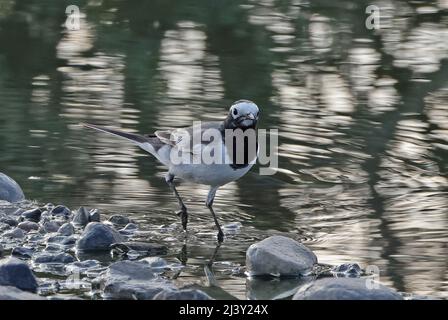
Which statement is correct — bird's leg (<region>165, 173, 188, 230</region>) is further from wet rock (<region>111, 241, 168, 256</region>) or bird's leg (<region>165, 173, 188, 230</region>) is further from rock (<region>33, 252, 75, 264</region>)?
rock (<region>33, 252, 75, 264</region>)

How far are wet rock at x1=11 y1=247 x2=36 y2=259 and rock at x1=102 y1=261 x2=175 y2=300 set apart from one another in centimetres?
79

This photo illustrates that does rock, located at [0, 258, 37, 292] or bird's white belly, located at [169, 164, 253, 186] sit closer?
rock, located at [0, 258, 37, 292]

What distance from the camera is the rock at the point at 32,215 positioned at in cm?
888

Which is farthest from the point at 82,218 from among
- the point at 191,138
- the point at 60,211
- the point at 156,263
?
the point at 156,263

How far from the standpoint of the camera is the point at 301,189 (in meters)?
9.78

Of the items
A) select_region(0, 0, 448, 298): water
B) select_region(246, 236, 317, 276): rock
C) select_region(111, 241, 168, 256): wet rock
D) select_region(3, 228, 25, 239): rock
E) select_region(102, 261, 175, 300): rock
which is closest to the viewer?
select_region(102, 261, 175, 300): rock

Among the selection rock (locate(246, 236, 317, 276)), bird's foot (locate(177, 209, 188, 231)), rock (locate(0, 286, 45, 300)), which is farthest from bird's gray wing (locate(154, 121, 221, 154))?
rock (locate(0, 286, 45, 300))

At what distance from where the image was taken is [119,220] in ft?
29.0

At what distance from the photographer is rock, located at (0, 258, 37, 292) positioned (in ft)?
23.2

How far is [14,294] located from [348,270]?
2399 millimetres

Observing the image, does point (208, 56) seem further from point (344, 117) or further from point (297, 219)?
point (297, 219)

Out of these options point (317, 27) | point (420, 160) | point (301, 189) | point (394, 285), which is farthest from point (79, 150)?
point (317, 27)

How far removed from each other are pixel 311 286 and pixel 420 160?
4.01 m

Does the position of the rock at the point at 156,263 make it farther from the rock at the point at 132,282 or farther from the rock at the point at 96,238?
the rock at the point at 96,238
